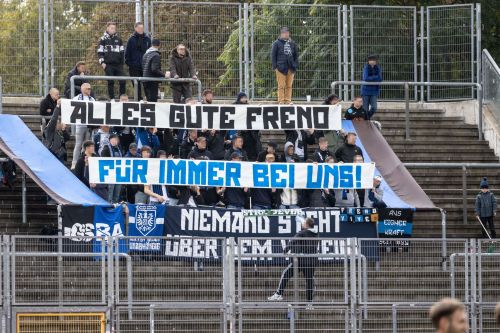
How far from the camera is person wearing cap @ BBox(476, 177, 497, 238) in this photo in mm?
30344

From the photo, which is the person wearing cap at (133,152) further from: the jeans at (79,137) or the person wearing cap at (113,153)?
the jeans at (79,137)

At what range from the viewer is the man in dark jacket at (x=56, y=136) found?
2978 cm

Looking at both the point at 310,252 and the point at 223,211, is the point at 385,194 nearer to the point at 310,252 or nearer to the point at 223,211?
the point at 223,211

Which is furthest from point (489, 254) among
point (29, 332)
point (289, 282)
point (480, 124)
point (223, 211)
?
point (480, 124)

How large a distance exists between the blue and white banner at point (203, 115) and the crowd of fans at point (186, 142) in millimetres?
231

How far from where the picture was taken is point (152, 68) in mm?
31906

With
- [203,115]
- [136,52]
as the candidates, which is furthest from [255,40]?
[203,115]

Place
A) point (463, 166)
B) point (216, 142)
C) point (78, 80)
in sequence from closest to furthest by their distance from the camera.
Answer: point (216, 142) < point (463, 166) < point (78, 80)

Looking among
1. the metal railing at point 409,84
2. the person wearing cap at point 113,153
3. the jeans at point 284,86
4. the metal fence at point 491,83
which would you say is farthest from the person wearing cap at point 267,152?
the metal fence at point 491,83

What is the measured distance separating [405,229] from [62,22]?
34.0 feet

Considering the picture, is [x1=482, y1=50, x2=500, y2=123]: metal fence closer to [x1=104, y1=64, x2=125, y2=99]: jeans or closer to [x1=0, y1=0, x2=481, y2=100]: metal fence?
[x1=0, y1=0, x2=481, y2=100]: metal fence

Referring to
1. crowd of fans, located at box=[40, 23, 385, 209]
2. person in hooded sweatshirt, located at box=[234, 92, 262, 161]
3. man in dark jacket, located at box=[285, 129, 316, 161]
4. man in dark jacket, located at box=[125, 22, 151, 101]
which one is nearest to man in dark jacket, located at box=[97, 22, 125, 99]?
crowd of fans, located at box=[40, 23, 385, 209]

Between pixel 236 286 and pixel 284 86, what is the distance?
30.5 feet

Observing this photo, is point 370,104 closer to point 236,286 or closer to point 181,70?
point 181,70
